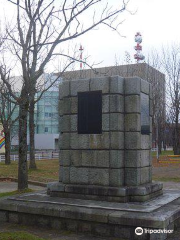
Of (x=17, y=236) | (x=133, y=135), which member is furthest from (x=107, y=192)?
(x=17, y=236)

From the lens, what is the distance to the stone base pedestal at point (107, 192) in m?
7.73

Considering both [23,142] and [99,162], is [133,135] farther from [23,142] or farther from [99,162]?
[23,142]

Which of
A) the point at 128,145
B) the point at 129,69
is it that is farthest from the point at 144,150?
the point at 129,69

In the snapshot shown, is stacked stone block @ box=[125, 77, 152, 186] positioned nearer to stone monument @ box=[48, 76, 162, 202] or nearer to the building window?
stone monument @ box=[48, 76, 162, 202]

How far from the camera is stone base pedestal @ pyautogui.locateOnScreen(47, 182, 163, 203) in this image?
7727 millimetres

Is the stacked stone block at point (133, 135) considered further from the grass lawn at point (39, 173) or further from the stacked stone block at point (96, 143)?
the grass lawn at point (39, 173)

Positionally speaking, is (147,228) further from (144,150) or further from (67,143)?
(67,143)

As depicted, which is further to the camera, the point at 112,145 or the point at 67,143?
the point at 67,143

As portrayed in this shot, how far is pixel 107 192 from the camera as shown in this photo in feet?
25.7

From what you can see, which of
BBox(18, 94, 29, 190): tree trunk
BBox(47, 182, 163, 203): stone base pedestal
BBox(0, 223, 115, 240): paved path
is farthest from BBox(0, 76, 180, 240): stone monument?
BBox(18, 94, 29, 190): tree trunk

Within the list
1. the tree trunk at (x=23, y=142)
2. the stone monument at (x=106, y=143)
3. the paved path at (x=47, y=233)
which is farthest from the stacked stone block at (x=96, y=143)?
the tree trunk at (x=23, y=142)

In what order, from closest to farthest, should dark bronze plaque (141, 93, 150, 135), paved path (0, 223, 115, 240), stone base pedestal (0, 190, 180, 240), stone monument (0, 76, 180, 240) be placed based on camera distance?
1. stone base pedestal (0, 190, 180, 240)
2. paved path (0, 223, 115, 240)
3. stone monument (0, 76, 180, 240)
4. dark bronze plaque (141, 93, 150, 135)

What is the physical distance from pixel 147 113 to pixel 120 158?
161 cm

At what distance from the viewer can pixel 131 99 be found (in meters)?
8.23
